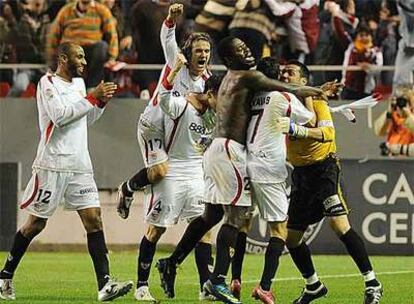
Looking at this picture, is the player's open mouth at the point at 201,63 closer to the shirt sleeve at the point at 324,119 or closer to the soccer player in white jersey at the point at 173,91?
the soccer player in white jersey at the point at 173,91

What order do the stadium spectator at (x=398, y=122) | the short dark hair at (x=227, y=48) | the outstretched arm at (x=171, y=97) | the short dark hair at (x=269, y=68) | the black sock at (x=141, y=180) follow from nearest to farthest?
the short dark hair at (x=227, y=48), the short dark hair at (x=269, y=68), the outstretched arm at (x=171, y=97), the black sock at (x=141, y=180), the stadium spectator at (x=398, y=122)

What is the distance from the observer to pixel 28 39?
2234cm

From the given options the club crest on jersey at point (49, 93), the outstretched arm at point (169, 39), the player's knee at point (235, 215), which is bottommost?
the player's knee at point (235, 215)

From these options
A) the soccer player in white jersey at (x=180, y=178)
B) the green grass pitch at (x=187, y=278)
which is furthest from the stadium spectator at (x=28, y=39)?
the soccer player in white jersey at (x=180, y=178)

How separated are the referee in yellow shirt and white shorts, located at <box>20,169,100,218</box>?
193cm

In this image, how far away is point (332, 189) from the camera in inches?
532

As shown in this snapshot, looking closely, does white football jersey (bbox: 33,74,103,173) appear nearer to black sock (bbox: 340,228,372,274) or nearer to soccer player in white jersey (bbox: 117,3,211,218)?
soccer player in white jersey (bbox: 117,3,211,218)

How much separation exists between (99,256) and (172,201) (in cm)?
93

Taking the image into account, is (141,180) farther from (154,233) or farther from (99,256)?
(99,256)

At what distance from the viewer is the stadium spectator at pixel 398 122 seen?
69.4 feet

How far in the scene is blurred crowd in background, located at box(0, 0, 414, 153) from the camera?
21.2m

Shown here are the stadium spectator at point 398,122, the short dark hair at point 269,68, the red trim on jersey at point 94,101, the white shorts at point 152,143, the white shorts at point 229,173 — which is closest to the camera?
the white shorts at point 229,173

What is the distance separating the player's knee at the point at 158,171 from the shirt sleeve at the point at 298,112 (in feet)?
5.74

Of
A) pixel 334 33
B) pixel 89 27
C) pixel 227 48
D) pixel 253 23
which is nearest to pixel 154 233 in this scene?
pixel 227 48
